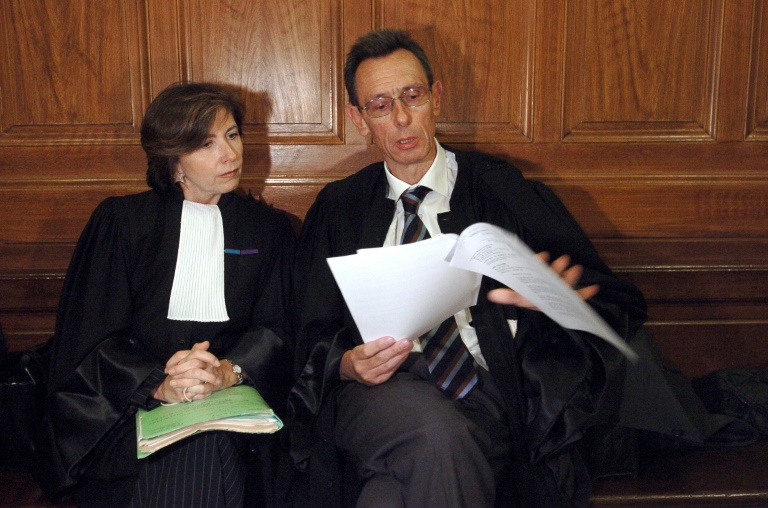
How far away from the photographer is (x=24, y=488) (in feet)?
7.88

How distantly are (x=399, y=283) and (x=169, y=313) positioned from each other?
3.30ft

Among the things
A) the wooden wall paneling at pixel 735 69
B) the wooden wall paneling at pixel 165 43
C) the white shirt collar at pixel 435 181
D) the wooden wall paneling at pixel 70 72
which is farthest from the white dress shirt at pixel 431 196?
the wooden wall paneling at pixel 735 69

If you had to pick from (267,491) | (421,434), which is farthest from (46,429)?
(421,434)

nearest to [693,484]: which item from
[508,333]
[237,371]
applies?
[508,333]

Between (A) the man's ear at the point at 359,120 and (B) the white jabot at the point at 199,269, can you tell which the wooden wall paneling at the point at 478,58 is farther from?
(B) the white jabot at the point at 199,269

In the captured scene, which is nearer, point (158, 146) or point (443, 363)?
point (443, 363)

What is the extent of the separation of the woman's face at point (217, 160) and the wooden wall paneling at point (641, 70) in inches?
55.7

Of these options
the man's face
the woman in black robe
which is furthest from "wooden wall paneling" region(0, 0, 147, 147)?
the man's face

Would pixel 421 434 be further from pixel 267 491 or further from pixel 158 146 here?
pixel 158 146

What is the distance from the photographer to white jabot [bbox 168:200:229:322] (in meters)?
2.41

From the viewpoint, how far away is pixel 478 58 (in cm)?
297

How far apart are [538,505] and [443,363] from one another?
1.68 feet

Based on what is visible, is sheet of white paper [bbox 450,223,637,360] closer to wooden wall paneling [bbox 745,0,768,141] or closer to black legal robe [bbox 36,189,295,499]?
black legal robe [bbox 36,189,295,499]

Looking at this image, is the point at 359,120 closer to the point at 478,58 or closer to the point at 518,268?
the point at 478,58
